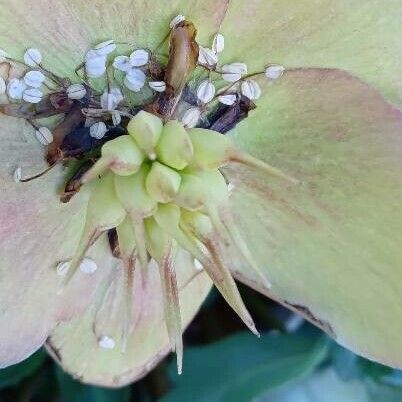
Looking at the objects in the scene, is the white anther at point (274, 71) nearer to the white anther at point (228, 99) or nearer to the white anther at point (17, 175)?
the white anther at point (228, 99)

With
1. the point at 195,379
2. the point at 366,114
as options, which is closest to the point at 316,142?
the point at 366,114

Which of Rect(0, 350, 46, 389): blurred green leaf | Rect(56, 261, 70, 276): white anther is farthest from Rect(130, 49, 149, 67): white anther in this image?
Rect(0, 350, 46, 389): blurred green leaf

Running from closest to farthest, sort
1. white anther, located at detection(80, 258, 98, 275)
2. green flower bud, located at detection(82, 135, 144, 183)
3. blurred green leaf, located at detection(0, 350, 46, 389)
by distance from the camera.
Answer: green flower bud, located at detection(82, 135, 144, 183), white anther, located at detection(80, 258, 98, 275), blurred green leaf, located at detection(0, 350, 46, 389)

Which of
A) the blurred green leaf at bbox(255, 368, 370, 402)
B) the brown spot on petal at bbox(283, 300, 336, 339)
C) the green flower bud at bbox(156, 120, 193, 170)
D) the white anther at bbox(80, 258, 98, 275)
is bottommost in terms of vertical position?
the blurred green leaf at bbox(255, 368, 370, 402)

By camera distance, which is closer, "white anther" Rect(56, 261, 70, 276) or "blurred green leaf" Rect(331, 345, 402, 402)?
"white anther" Rect(56, 261, 70, 276)

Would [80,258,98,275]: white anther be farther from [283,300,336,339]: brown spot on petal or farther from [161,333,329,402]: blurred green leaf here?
[161,333,329,402]: blurred green leaf

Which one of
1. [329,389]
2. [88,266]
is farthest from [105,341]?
[329,389]

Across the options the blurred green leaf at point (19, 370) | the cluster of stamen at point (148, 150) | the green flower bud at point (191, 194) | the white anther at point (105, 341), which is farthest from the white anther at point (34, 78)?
the blurred green leaf at point (19, 370)
